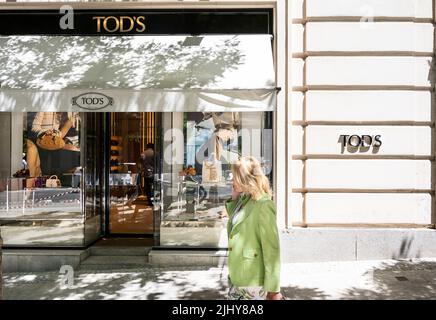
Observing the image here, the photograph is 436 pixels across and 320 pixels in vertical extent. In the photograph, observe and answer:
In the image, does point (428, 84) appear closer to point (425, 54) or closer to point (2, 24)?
point (425, 54)

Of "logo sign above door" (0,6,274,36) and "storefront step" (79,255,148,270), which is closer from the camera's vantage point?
"storefront step" (79,255,148,270)

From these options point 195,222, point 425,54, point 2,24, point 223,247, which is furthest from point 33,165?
point 425,54

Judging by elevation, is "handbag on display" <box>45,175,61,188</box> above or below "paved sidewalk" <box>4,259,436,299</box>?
above

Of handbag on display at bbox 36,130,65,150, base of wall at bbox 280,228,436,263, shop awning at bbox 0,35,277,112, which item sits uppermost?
shop awning at bbox 0,35,277,112

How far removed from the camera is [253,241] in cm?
332

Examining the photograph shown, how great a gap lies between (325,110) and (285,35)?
1.45 m

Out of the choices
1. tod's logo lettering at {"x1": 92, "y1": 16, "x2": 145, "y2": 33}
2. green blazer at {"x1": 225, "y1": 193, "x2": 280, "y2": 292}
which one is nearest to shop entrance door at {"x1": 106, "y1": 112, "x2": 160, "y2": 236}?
tod's logo lettering at {"x1": 92, "y1": 16, "x2": 145, "y2": 33}

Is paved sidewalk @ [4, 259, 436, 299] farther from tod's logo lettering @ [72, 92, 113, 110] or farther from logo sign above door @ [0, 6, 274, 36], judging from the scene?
logo sign above door @ [0, 6, 274, 36]

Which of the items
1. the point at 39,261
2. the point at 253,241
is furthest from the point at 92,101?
the point at 253,241

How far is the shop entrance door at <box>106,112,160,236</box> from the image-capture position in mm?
8953

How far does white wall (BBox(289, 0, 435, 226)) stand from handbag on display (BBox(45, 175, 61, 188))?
4209mm

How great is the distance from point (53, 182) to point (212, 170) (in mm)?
2905

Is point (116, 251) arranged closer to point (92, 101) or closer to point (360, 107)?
point (92, 101)

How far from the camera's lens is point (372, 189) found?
7355mm
